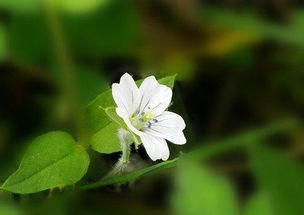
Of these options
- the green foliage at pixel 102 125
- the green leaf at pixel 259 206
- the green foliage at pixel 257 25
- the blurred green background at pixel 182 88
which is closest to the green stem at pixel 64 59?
the blurred green background at pixel 182 88

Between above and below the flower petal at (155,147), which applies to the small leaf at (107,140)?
above

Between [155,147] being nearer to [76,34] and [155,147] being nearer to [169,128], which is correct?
[169,128]

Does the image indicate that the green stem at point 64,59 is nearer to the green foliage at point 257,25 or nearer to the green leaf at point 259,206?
the green leaf at point 259,206

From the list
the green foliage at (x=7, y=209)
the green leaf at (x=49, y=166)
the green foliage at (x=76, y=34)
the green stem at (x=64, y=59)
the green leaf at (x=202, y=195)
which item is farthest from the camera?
the green foliage at (x=76, y=34)

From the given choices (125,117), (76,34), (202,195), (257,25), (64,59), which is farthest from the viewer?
(257,25)

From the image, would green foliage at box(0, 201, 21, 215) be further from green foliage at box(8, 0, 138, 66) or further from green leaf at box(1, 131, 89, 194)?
green foliage at box(8, 0, 138, 66)

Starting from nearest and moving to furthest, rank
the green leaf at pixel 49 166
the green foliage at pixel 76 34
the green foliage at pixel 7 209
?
the green leaf at pixel 49 166, the green foliage at pixel 7 209, the green foliage at pixel 76 34

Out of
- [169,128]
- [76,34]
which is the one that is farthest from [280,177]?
[76,34]

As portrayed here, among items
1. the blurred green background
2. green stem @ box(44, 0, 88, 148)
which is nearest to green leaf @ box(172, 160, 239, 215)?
the blurred green background
